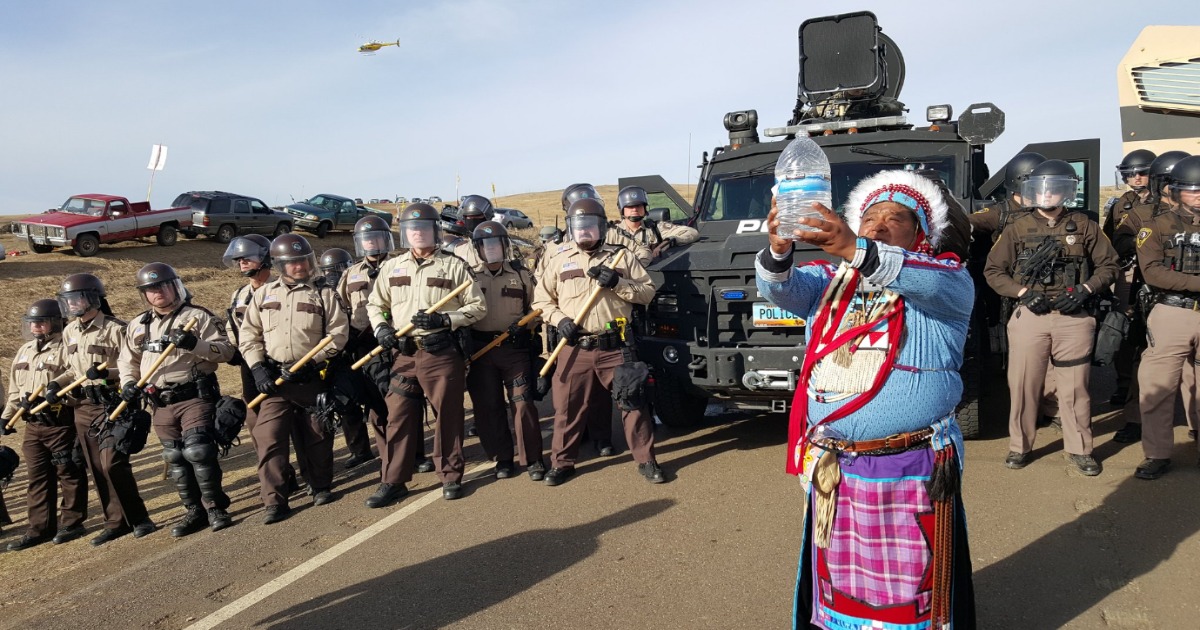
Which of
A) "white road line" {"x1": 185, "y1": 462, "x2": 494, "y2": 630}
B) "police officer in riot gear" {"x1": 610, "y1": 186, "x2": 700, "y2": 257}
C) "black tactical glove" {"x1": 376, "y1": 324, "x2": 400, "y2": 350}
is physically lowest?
"white road line" {"x1": 185, "y1": 462, "x2": 494, "y2": 630}

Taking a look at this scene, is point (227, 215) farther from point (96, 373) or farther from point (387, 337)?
point (387, 337)

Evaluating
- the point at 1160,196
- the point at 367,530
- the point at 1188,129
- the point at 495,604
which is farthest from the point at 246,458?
the point at 1188,129

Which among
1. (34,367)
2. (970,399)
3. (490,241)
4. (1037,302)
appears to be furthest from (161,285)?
(1037,302)

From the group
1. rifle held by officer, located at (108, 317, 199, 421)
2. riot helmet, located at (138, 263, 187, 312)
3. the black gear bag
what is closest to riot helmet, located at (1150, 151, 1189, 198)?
the black gear bag

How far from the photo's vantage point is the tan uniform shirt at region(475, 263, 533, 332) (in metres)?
6.73

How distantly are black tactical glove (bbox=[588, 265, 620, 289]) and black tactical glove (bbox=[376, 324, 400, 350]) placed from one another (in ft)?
5.09

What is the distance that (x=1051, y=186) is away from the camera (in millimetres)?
5473

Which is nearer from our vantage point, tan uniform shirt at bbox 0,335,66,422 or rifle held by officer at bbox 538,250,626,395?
rifle held by officer at bbox 538,250,626,395

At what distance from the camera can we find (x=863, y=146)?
729 cm

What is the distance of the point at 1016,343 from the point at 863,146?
2.39 meters

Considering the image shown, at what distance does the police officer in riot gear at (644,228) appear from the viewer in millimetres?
7289

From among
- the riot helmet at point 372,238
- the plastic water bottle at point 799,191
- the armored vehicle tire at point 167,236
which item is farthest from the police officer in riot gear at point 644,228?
the armored vehicle tire at point 167,236

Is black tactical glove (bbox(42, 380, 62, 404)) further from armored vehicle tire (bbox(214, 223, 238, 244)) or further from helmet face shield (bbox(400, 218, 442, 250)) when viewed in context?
armored vehicle tire (bbox(214, 223, 238, 244))

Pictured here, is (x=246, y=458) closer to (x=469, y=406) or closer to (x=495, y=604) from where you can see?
(x=469, y=406)
